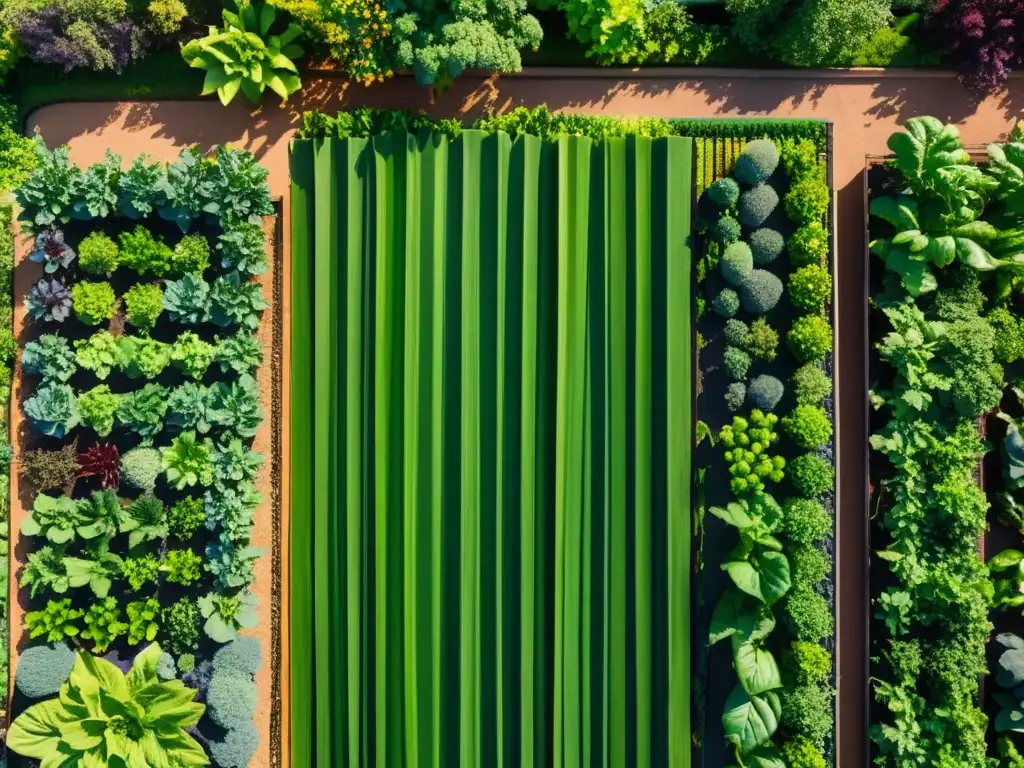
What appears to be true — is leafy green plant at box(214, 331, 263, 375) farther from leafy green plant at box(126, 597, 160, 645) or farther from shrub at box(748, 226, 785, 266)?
shrub at box(748, 226, 785, 266)

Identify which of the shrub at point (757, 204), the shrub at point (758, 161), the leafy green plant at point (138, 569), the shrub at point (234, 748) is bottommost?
the shrub at point (234, 748)

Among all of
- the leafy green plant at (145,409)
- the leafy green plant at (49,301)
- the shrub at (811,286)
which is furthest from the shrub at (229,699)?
the shrub at (811,286)

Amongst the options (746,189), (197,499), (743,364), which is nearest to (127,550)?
(197,499)

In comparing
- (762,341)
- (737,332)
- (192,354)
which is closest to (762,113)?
(737,332)

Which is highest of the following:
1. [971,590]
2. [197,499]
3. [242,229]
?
[242,229]

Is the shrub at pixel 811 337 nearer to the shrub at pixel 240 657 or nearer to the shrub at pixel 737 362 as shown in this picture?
the shrub at pixel 737 362

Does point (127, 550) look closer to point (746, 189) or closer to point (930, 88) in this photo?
point (746, 189)

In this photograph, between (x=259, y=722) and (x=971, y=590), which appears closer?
(x=971, y=590)
